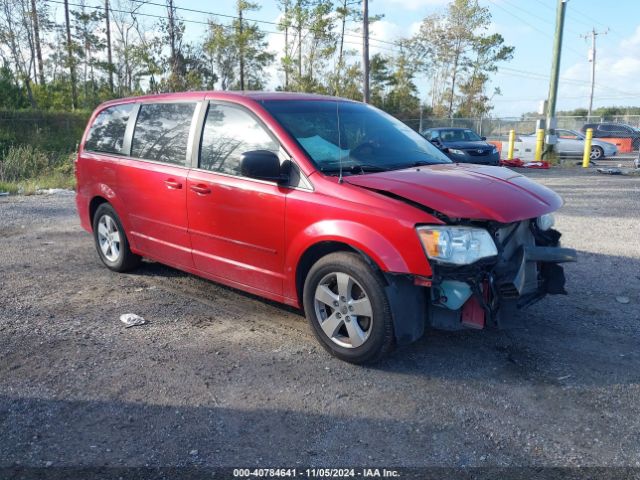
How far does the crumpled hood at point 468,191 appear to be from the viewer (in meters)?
3.37

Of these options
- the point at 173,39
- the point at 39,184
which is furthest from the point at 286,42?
the point at 39,184

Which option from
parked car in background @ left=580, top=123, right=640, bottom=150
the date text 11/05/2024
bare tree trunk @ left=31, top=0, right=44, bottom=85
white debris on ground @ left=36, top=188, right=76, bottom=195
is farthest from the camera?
bare tree trunk @ left=31, top=0, right=44, bottom=85

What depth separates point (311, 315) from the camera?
152 inches

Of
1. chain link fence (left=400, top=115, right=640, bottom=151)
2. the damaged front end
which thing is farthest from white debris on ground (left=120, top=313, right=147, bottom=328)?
chain link fence (left=400, top=115, right=640, bottom=151)

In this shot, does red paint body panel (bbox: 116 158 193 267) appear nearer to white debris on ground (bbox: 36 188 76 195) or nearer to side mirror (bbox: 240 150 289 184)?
side mirror (bbox: 240 150 289 184)

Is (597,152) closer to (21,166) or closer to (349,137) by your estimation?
(21,166)

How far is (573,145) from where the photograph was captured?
2250 centimetres

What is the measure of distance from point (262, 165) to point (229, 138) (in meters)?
0.81

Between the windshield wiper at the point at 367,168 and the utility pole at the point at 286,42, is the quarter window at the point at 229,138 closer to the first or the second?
the windshield wiper at the point at 367,168

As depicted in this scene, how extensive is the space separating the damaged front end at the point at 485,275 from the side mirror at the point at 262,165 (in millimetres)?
1156

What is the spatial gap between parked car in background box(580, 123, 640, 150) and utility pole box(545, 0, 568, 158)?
11103mm

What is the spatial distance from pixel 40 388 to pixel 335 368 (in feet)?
6.19

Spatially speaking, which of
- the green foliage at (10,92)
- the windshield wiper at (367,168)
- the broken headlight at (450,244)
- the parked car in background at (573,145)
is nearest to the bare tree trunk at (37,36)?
the green foliage at (10,92)

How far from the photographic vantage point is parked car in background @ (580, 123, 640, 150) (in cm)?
2780
